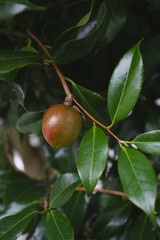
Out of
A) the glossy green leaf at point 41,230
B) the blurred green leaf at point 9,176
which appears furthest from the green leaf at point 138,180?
the blurred green leaf at point 9,176

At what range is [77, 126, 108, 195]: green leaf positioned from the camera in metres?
0.39

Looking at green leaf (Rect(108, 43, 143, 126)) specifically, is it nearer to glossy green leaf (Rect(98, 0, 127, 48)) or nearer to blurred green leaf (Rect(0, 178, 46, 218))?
glossy green leaf (Rect(98, 0, 127, 48))

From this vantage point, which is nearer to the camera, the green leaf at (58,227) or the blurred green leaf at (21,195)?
the green leaf at (58,227)

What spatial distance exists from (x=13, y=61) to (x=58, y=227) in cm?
28

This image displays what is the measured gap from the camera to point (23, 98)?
1.50 feet

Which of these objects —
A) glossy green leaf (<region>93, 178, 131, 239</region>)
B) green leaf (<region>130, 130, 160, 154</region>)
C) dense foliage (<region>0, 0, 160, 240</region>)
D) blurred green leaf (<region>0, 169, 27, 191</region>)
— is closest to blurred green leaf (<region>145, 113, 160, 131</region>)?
dense foliage (<region>0, 0, 160, 240</region>)

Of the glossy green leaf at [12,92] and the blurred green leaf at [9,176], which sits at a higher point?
the glossy green leaf at [12,92]

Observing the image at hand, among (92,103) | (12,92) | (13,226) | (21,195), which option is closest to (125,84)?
(92,103)

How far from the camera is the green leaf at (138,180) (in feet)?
1.16

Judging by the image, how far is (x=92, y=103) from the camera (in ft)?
1.60

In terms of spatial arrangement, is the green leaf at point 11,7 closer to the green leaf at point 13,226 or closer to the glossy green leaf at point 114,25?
the glossy green leaf at point 114,25

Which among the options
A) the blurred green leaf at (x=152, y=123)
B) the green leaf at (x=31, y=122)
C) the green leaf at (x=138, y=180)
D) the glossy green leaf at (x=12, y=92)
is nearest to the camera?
the green leaf at (x=138, y=180)

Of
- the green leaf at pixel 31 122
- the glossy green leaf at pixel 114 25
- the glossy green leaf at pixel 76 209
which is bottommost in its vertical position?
the glossy green leaf at pixel 76 209

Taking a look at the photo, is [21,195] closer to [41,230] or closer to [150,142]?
[41,230]
